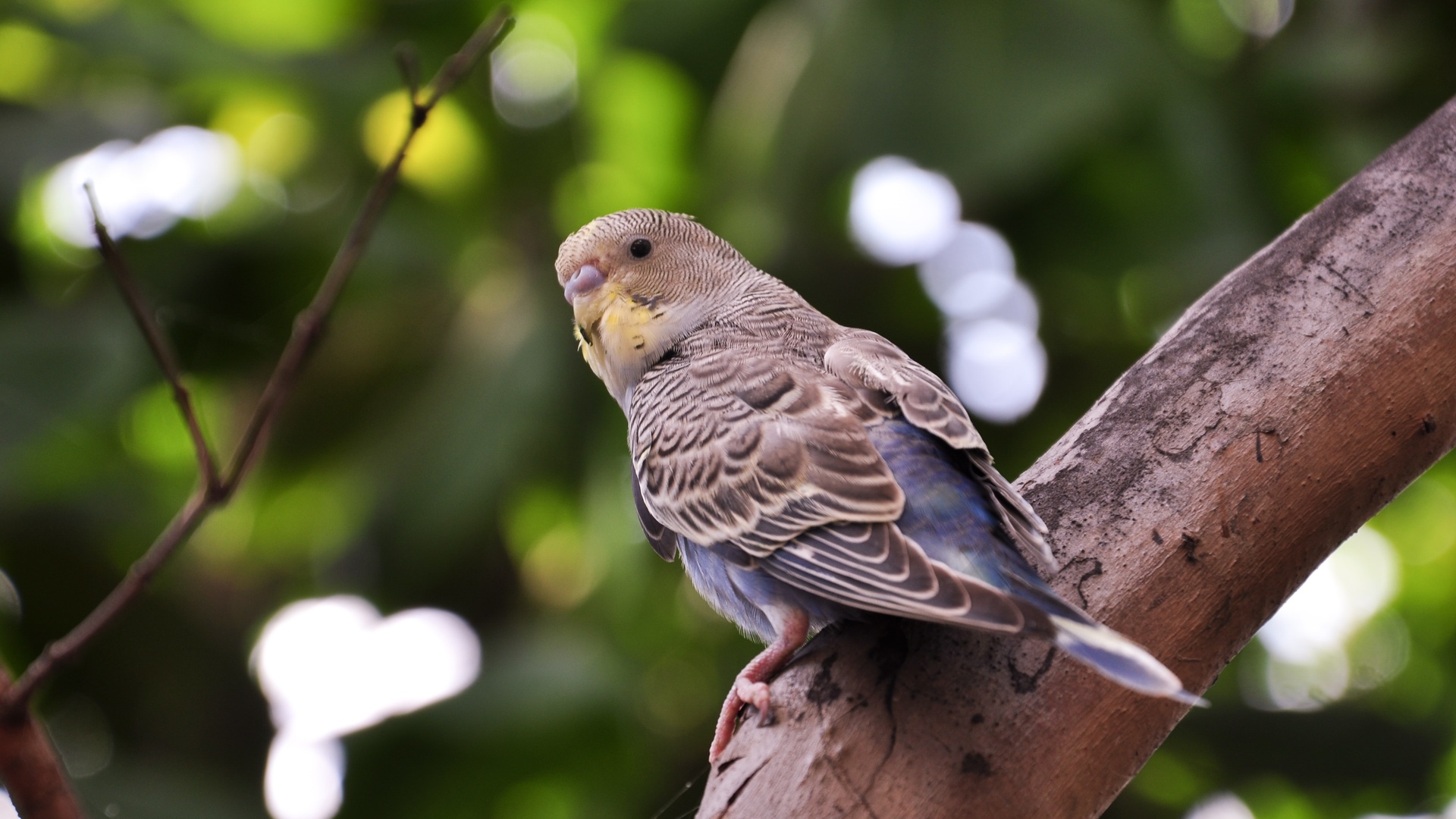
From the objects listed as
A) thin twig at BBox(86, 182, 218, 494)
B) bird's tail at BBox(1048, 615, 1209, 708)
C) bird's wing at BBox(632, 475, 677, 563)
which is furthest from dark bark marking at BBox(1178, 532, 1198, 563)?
thin twig at BBox(86, 182, 218, 494)

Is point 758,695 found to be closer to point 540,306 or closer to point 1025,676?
point 1025,676

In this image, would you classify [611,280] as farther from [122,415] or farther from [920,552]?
[122,415]

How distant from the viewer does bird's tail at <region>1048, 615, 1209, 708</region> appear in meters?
1.73

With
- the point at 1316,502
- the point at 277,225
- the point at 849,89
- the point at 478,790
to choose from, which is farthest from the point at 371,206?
the point at 277,225

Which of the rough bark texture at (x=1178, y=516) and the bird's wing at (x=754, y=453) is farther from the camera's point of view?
the bird's wing at (x=754, y=453)

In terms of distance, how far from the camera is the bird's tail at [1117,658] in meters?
1.73

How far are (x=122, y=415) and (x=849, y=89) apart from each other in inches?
165

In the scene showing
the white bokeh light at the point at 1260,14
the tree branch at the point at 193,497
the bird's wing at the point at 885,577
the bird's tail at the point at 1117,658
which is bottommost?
the bird's tail at the point at 1117,658

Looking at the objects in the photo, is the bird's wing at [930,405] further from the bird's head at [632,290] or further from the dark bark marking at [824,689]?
the bird's head at [632,290]

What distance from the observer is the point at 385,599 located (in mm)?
6285

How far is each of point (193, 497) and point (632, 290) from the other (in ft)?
5.18

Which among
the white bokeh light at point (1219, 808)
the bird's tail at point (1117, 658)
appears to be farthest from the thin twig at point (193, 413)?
the white bokeh light at point (1219, 808)

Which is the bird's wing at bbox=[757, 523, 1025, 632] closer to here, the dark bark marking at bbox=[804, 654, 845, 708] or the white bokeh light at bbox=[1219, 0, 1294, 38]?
the dark bark marking at bbox=[804, 654, 845, 708]

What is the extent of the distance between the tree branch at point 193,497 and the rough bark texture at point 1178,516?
41.0 inches
